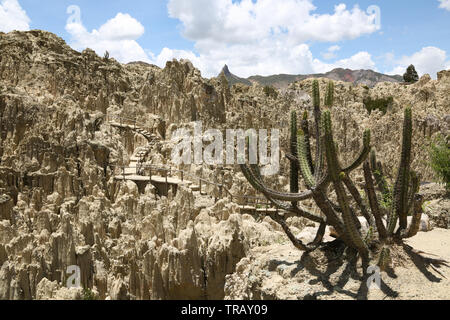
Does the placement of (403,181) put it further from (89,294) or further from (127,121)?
(127,121)

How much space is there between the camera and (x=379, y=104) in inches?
1390

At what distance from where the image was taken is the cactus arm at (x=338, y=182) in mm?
6848

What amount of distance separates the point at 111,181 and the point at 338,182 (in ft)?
38.0

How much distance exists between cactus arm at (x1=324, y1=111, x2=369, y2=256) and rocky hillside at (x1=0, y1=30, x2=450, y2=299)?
358 centimetres

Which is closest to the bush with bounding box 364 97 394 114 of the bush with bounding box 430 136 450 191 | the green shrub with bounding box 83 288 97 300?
the bush with bounding box 430 136 450 191

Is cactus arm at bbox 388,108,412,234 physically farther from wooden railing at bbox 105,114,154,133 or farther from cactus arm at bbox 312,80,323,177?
wooden railing at bbox 105,114,154,133

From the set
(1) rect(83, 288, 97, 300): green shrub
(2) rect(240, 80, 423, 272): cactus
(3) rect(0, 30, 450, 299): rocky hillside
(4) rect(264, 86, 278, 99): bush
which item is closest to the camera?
(2) rect(240, 80, 423, 272): cactus

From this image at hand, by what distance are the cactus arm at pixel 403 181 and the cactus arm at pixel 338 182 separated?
1144 mm

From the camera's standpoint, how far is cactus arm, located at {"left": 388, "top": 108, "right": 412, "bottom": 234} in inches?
300

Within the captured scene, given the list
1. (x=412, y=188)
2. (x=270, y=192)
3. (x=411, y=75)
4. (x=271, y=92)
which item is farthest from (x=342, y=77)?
(x=270, y=192)

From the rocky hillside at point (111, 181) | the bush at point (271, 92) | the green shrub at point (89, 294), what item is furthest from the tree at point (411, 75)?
the green shrub at point (89, 294)

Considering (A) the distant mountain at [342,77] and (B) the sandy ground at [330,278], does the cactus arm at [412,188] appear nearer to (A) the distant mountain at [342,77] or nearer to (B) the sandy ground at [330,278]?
(B) the sandy ground at [330,278]

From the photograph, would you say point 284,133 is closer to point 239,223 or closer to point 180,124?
point 180,124
